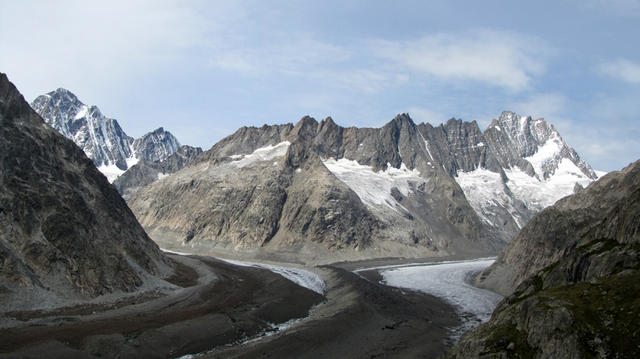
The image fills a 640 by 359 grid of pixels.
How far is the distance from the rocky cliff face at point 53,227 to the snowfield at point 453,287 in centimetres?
4783

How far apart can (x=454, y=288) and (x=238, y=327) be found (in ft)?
201

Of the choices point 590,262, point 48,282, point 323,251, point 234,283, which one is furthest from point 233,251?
point 590,262

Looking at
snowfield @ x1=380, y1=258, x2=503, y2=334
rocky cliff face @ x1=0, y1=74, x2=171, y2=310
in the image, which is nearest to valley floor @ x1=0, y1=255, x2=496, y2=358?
snowfield @ x1=380, y1=258, x2=503, y2=334

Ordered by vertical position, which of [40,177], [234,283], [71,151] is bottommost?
[234,283]

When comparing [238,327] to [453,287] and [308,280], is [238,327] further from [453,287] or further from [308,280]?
[453,287]

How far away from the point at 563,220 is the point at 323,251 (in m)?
105

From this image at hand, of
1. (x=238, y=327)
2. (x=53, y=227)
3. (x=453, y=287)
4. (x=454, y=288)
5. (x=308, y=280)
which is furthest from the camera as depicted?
(x=308, y=280)

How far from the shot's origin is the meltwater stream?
71.1 metres

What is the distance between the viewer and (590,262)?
35156mm

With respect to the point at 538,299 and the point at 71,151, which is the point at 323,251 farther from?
the point at 538,299

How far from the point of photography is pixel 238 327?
184 feet

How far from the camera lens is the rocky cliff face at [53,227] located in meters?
58.3

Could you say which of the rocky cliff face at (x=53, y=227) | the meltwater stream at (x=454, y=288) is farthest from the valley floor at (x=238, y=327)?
the rocky cliff face at (x=53, y=227)

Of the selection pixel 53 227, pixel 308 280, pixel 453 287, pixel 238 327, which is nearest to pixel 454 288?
pixel 453 287
